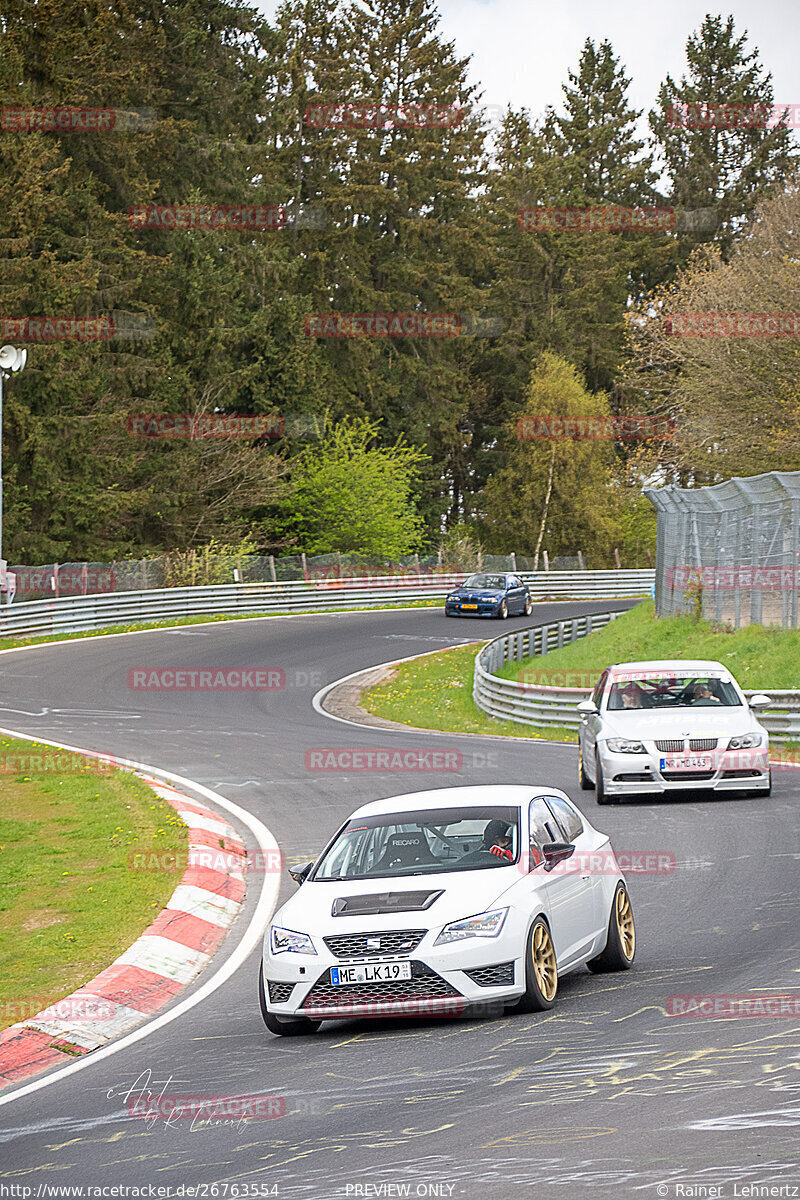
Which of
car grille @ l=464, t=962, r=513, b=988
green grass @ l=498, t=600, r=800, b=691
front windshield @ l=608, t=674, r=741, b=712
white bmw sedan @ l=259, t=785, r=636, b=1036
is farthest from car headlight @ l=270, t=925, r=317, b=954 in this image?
green grass @ l=498, t=600, r=800, b=691

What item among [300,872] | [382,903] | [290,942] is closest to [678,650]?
[300,872]

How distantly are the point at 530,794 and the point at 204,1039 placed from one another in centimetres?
256

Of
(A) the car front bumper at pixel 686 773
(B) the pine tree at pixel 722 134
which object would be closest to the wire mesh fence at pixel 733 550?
(A) the car front bumper at pixel 686 773

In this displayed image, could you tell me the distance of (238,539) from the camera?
6388 centimetres

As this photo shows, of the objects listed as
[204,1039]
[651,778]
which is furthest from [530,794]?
[651,778]

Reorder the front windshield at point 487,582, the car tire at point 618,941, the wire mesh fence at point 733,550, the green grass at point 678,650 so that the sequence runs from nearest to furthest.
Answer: the car tire at point 618,941 → the green grass at point 678,650 → the wire mesh fence at point 733,550 → the front windshield at point 487,582

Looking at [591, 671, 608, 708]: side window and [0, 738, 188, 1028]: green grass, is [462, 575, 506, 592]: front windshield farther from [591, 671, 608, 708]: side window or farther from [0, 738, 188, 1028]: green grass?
[591, 671, 608, 708]: side window

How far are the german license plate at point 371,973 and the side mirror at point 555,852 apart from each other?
4.05ft

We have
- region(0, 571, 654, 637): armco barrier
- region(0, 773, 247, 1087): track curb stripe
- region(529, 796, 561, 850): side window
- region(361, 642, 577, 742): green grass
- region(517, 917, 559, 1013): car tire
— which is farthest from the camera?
region(0, 571, 654, 637): armco barrier

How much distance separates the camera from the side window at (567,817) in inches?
388

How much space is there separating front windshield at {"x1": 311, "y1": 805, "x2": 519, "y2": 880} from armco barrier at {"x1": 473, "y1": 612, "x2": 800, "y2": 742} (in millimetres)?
12562

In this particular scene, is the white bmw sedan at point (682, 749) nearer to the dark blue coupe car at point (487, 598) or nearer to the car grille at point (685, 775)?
the car grille at point (685, 775)

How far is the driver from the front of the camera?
898 centimetres

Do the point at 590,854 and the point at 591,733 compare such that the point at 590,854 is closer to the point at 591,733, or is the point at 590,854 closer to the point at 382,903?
the point at 382,903
